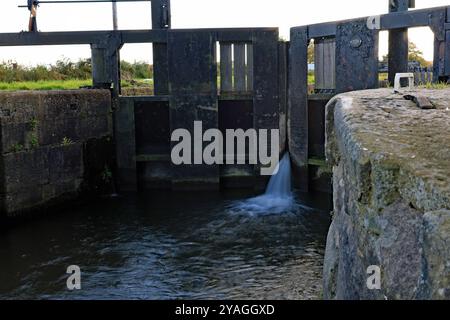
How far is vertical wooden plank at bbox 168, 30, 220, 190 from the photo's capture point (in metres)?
10.4

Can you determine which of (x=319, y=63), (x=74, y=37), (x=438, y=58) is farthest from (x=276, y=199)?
(x=74, y=37)

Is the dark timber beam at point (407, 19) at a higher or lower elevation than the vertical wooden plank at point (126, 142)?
higher

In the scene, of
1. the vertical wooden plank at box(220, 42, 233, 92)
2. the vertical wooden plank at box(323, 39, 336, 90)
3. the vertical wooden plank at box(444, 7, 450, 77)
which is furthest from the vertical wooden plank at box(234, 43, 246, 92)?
the vertical wooden plank at box(444, 7, 450, 77)

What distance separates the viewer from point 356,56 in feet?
29.8

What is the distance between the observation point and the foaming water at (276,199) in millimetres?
8945

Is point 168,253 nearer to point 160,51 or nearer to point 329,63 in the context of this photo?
point 329,63

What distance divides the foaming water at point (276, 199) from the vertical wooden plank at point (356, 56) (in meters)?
1.81

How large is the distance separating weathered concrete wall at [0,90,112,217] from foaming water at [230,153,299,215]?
264 centimetres

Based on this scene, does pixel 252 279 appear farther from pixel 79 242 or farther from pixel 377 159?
pixel 377 159

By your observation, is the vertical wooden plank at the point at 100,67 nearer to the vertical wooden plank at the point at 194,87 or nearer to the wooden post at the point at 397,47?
the vertical wooden plank at the point at 194,87

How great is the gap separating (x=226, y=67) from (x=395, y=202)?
852 centimetres

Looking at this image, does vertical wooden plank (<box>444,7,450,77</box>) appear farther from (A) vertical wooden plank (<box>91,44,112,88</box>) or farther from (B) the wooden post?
(A) vertical wooden plank (<box>91,44,112,88</box>)

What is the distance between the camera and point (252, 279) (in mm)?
6004

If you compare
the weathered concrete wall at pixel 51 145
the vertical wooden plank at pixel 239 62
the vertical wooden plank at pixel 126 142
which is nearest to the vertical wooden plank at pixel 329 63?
the vertical wooden plank at pixel 239 62
